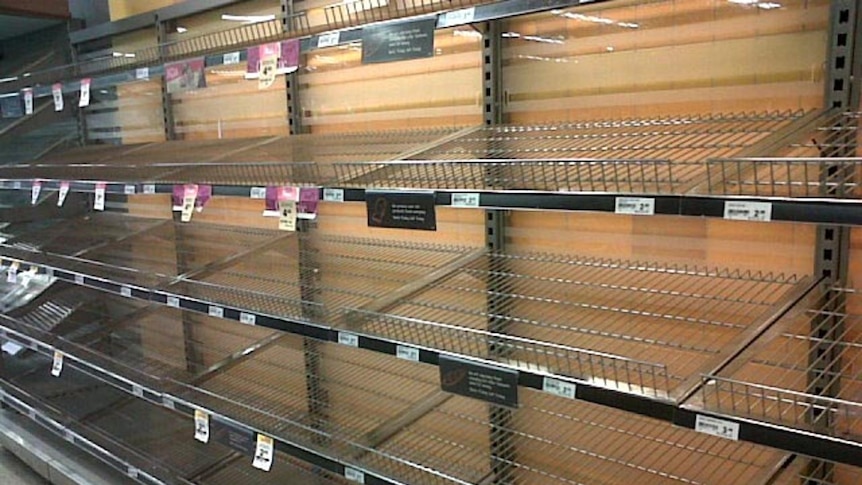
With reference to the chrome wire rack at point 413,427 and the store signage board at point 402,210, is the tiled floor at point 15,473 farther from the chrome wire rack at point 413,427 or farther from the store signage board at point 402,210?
the store signage board at point 402,210

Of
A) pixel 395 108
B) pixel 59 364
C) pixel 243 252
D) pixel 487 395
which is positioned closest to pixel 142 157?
pixel 243 252

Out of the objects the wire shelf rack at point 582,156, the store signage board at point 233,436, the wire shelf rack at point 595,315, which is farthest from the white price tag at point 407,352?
the store signage board at point 233,436

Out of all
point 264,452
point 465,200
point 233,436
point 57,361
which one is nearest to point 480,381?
point 465,200

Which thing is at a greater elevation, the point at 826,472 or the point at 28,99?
the point at 28,99

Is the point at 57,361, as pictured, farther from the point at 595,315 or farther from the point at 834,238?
the point at 834,238

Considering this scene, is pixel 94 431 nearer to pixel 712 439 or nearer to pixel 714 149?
pixel 712 439

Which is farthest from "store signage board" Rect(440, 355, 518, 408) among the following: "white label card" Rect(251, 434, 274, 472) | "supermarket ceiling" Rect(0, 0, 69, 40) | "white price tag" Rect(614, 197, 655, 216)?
"supermarket ceiling" Rect(0, 0, 69, 40)

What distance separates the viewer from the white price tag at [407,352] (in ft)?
4.99

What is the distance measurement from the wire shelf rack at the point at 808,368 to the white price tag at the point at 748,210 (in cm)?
26

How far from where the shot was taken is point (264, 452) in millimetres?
1941

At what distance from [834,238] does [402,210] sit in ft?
2.97

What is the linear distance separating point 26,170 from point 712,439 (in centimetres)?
295

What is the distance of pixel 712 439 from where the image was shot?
1.66m

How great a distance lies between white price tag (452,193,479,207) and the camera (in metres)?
1.38
